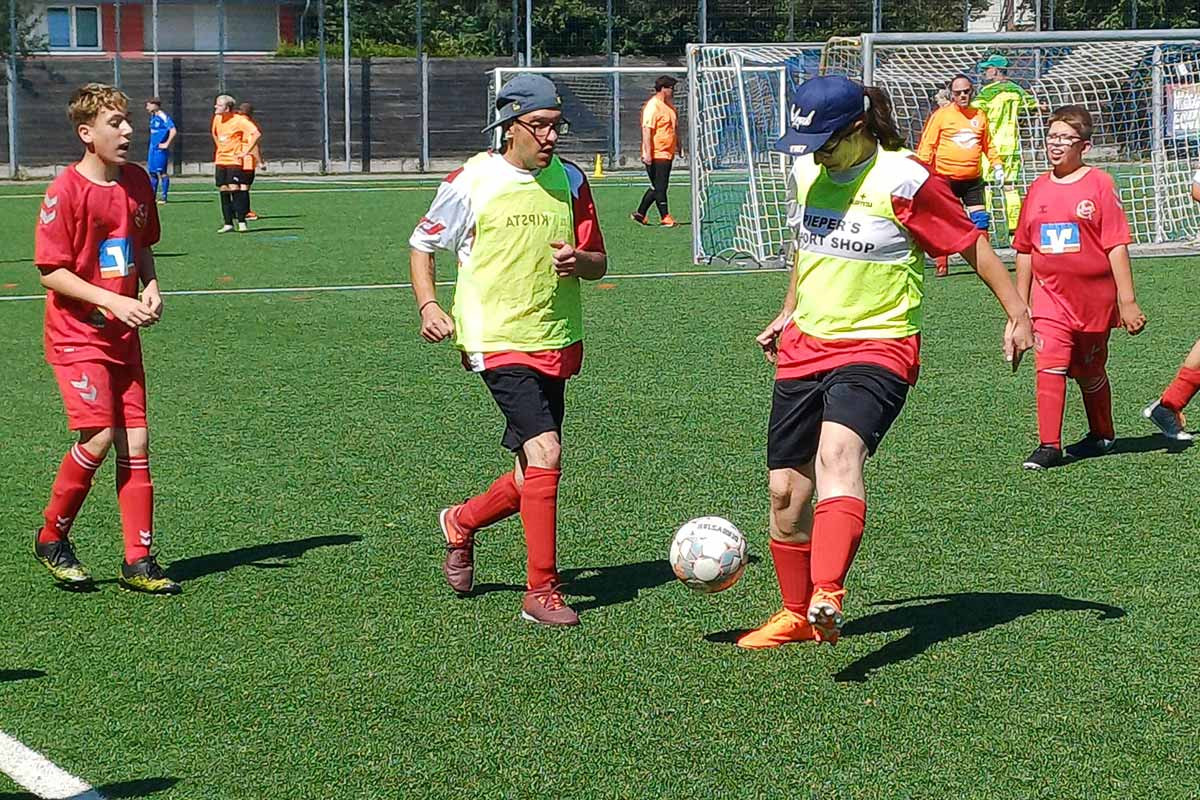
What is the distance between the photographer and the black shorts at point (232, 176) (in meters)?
23.9

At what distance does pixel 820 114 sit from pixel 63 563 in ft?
11.2

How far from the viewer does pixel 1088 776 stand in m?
4.55

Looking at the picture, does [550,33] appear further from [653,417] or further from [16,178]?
[653,417]

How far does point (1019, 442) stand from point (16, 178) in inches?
1264

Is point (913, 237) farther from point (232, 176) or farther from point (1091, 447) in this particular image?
point (232, 176)


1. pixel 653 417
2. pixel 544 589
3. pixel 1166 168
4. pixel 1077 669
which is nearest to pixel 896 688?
pixel 1077 669

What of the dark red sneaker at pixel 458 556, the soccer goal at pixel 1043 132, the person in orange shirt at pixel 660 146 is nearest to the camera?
the dark red sneaker at pixel 458 556

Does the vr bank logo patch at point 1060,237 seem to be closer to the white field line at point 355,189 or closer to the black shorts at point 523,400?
the black shorts at point 523,400

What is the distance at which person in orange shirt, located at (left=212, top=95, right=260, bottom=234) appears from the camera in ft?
77.7

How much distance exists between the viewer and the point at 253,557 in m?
7.03

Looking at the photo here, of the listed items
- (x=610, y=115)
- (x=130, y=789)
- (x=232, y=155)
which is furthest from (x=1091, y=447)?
(x=610, y=115)

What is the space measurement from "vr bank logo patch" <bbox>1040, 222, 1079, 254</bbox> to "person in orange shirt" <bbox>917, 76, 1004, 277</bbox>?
7723 millimetres

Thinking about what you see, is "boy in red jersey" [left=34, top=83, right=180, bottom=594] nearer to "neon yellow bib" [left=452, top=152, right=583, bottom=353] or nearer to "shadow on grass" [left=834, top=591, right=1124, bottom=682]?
"neon yellow bib" [left=452, top=152, right=583, bottom=353]

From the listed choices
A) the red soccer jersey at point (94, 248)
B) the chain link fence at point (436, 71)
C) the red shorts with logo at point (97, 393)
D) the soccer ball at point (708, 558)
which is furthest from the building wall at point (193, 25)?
the soccer ball at point (708, 558)
